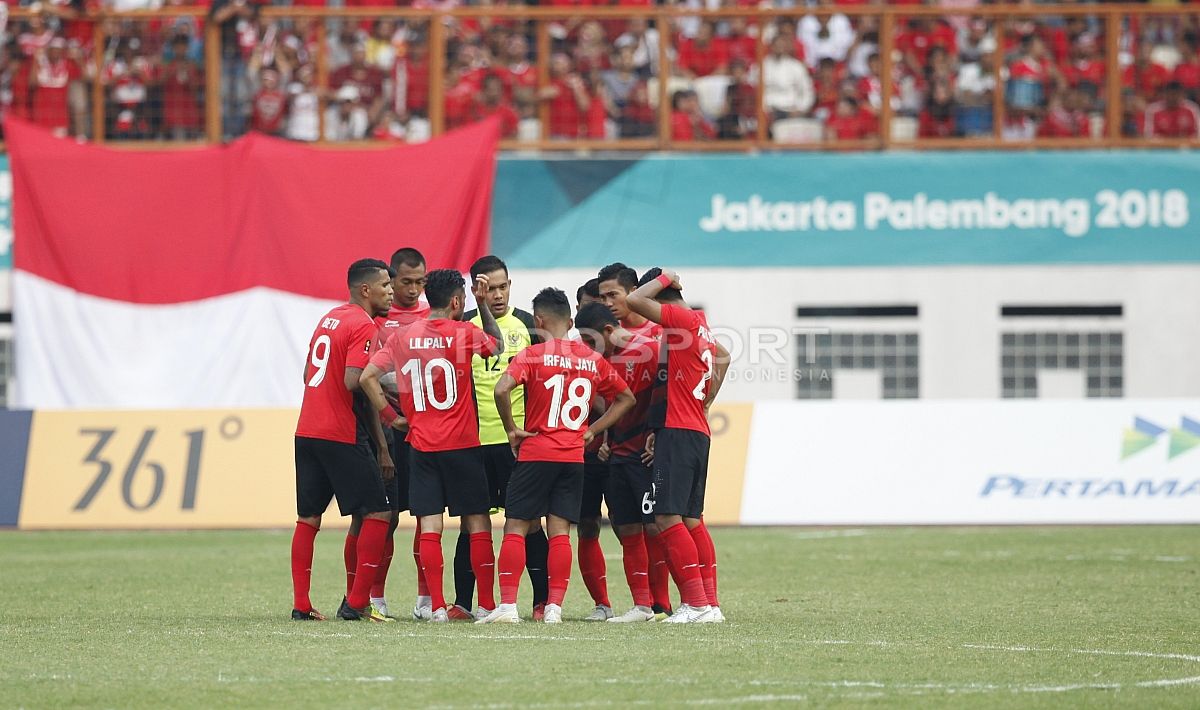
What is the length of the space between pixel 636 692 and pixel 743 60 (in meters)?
16.1

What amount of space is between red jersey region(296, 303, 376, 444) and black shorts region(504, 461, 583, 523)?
1.11 metres

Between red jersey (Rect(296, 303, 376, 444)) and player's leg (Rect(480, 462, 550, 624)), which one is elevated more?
red jersey (Rect(296, 303, 376, 444))

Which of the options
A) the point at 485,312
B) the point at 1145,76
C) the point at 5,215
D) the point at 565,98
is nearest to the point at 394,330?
the point at 485,312

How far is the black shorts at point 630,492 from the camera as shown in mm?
10617

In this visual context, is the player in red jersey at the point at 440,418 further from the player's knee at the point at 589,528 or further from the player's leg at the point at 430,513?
the player's knee at the point at 589,528

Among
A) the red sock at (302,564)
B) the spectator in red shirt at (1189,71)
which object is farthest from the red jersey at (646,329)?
the spectator in red shirt at (1189,71)

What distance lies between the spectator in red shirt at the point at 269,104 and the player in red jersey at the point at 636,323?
488 inches

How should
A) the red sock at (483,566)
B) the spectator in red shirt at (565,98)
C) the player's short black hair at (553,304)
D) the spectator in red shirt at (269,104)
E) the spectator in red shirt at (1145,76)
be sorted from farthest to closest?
the spectator in red shirt at (1145,76) → the spectator in red shirt at (565,98) → the spectator in red shirt at (269,104) → the red sock at (483,566) → the player's short black hair at (553,304)

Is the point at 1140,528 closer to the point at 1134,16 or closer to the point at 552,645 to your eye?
the point at 1134,16

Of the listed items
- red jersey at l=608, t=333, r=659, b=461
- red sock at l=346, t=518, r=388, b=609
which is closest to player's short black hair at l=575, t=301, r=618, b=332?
A: red jersey at l=608, t=333, r=659, b=461

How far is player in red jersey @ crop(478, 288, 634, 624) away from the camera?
10055 mm

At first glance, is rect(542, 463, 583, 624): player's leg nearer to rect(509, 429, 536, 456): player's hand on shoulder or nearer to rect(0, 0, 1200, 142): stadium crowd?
rect(509, 429, 536, 456): player's hand on shoulder

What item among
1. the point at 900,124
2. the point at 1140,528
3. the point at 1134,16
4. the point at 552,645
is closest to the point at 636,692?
the point at 552,645

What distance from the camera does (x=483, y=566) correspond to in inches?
407
